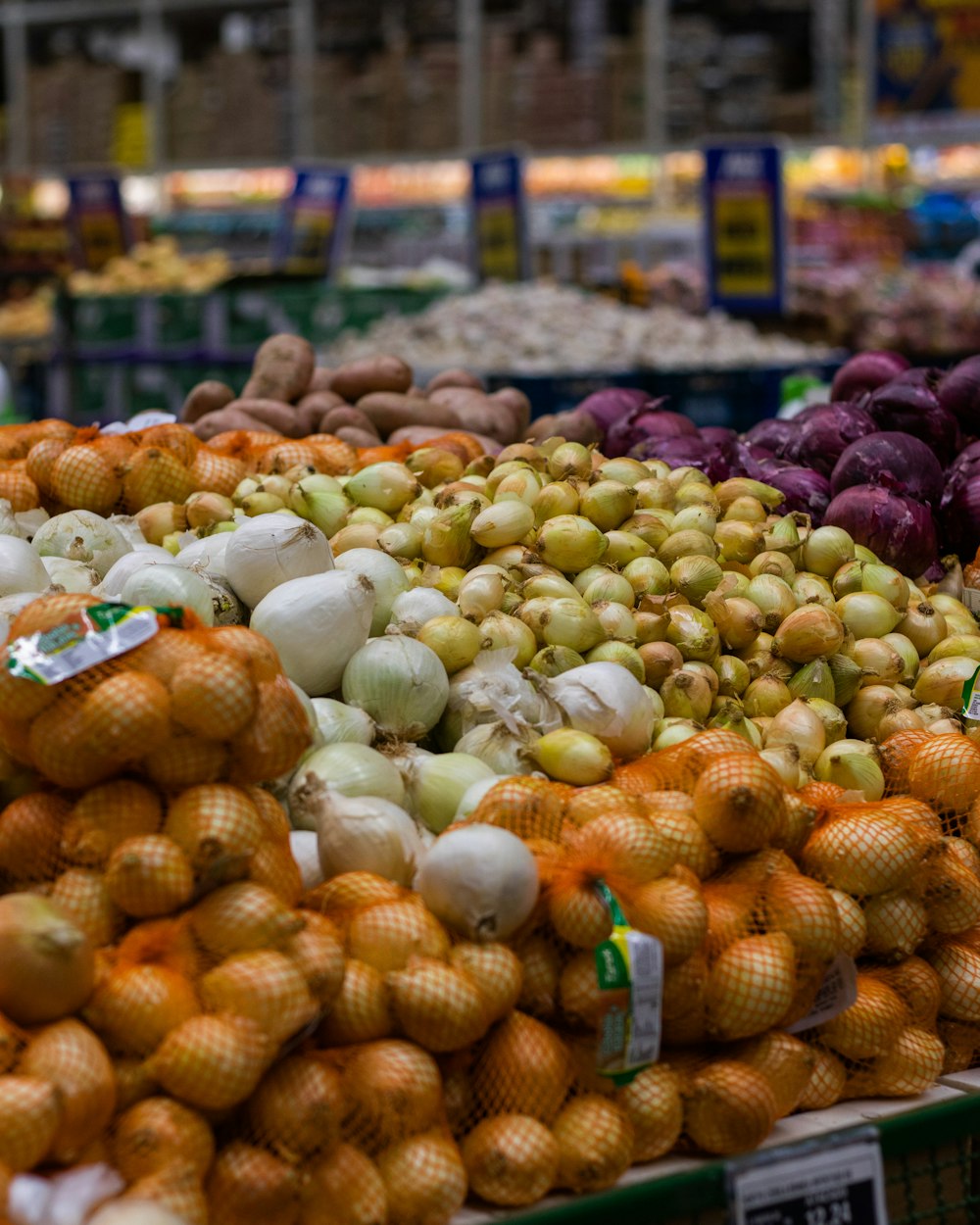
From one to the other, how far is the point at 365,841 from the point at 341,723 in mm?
261

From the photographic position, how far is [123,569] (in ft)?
7.08

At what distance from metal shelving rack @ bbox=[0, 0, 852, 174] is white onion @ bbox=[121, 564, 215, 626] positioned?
935 centimetres

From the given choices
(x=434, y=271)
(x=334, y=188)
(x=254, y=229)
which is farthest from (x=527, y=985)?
(x=254, y=229)

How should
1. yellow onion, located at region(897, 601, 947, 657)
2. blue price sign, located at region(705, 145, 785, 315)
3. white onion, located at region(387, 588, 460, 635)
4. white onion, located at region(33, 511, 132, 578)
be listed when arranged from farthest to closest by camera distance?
blue price sign, located at region(705, 145, 785, 315), yellow onion, located at region(897, 601, 947, 657), white onion, located at region(33, 511, 132, 578), white onion, located at region(387, 588, 460, 635)

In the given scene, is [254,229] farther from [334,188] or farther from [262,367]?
[262,367]

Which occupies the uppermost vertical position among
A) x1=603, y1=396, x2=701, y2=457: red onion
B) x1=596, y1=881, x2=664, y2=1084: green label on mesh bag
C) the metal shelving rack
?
the metal shelving rack

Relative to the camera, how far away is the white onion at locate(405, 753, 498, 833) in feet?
6.09

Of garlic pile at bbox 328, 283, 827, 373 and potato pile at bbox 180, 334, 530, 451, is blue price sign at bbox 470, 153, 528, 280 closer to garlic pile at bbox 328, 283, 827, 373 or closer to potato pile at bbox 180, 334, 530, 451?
garlic pile at bbox 328, 283, 827, 373

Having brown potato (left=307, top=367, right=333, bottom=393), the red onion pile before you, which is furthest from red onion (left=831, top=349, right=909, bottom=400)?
brown potato (left=307, top=367, right=333, bottom=393)

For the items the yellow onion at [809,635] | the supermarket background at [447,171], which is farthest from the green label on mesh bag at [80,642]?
the supermarket background at [447,171]

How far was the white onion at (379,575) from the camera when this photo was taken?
2205 mm

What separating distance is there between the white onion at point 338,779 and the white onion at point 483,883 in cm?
21

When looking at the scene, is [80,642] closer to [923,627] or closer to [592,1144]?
[592,1144]

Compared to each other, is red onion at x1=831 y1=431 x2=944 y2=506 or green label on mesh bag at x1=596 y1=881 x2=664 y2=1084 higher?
red onion at x1=831 y1=431 x2=944 y2=506
